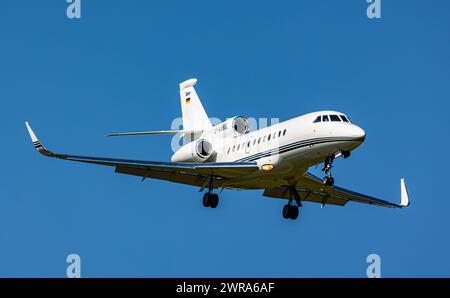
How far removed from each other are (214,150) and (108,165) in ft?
14.2

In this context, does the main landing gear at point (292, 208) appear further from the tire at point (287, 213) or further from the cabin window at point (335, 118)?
the cabin window at point (335, 118)

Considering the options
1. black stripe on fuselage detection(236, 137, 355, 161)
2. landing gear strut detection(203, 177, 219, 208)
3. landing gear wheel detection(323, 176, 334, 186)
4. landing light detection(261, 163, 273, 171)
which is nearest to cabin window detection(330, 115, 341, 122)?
black stripe on fuselage detection(236, 137, 355, 161)

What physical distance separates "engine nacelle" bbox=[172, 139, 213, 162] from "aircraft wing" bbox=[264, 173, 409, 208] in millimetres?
3036

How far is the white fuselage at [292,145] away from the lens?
110ft

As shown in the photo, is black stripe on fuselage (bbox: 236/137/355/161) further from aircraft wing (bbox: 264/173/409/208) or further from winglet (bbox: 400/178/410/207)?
winglet (bbox: 400/178/410/207)

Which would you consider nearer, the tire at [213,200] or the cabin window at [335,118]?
the cabin window at [335,118]

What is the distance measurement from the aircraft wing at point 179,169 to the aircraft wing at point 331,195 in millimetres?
3167

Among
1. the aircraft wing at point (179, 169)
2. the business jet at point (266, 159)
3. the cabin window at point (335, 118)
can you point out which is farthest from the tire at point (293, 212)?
the cabin window at point (335, 118)

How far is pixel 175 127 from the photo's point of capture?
4397 centimetres

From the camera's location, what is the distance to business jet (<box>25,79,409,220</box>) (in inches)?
1336

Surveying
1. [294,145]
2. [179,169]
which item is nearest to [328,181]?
[294,145]

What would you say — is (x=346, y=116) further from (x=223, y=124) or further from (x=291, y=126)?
(x=223, y=124)

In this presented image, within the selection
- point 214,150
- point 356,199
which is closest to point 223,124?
point 214,150
